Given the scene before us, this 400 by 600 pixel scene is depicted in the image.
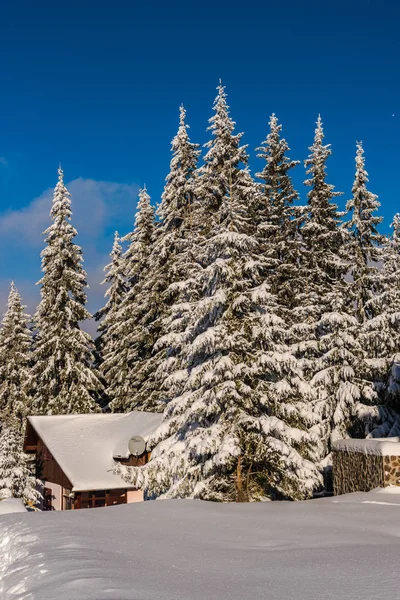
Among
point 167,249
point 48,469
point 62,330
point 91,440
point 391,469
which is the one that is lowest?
point 48,469

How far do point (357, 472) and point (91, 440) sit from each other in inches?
706

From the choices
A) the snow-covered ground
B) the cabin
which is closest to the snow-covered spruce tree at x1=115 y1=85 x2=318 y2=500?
the snow-covered ground

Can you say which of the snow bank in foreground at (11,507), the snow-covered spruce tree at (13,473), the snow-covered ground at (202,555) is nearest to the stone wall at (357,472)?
the snow-covered ground at (202,555)

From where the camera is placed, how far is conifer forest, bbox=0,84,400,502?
17234 mm

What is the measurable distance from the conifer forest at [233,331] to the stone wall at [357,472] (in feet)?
3.57

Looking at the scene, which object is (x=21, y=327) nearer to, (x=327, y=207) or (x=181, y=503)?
(x=327, y=207)

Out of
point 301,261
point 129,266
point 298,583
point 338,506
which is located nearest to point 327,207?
point 301,261

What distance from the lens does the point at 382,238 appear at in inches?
1121

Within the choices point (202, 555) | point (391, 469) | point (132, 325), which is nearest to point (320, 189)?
point (132, 325)

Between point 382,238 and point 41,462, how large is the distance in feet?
72.9

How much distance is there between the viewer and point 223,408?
57.2 feet

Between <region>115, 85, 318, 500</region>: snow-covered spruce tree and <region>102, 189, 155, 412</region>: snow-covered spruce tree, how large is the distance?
13.6 metres

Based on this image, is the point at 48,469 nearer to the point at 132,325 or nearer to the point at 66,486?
the point at 66,486

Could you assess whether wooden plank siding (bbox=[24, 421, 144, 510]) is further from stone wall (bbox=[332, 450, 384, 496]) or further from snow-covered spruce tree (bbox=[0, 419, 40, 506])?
stone wall (bbox=[332, 450, 384, 496])
